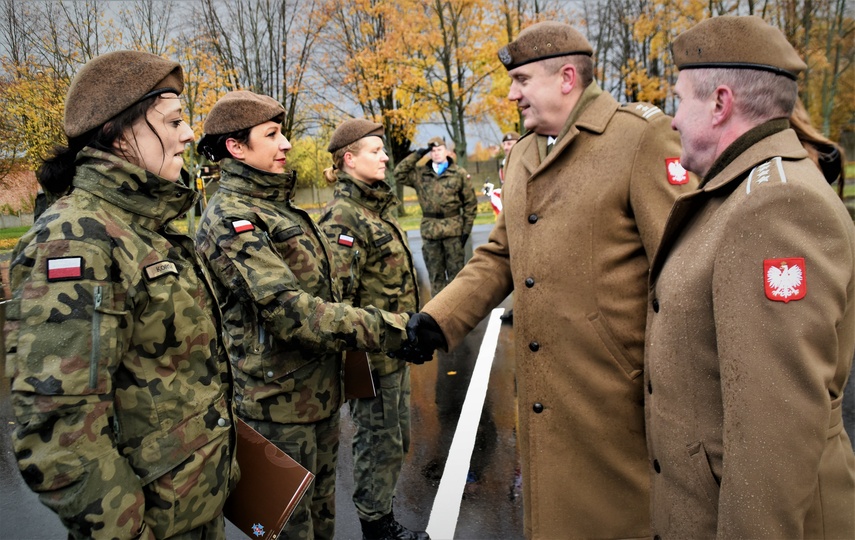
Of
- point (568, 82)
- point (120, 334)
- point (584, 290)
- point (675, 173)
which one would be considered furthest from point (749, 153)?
point (120, 334)

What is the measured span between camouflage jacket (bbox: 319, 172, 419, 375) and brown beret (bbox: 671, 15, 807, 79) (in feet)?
8.12

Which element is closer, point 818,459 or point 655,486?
point 818,459

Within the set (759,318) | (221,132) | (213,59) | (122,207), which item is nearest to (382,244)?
(221,132)

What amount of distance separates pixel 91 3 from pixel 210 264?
5576 mm

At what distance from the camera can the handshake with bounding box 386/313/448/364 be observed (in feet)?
10.1

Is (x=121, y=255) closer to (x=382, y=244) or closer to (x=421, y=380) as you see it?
(x=382, y=244)

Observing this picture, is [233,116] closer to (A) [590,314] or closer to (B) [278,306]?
(B) [278,306]

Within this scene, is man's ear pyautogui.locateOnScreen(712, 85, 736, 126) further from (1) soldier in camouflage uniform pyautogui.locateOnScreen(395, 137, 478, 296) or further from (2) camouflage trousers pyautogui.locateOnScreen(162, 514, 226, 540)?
(1) soldier in camouflage uniform pyautogui.locateOnScreen(395, 137, 478, 296)

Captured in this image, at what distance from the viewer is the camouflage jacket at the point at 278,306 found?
2955 millimetres

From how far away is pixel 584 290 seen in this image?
2635 mm

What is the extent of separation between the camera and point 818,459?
1567 millimetres

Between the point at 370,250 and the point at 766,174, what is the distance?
2.80 meters

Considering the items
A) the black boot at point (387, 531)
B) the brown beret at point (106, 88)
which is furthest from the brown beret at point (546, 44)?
the black boot at point (387, 531)

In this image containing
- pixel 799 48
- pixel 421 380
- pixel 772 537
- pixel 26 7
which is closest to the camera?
pixel 772 537
